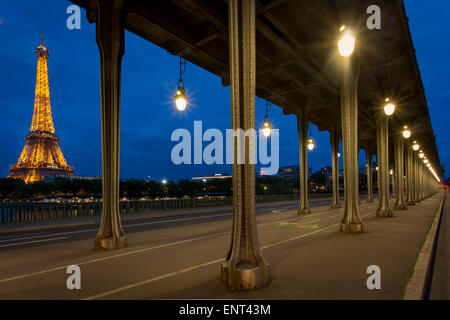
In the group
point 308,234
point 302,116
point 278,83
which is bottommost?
point 308,234

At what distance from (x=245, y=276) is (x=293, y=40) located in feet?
37.5

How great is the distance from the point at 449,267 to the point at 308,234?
4.71m

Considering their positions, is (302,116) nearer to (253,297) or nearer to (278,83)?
(278,83)

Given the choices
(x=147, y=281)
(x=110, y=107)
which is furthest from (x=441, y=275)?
(x=110, y=107)

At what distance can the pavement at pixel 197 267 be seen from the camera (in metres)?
4.36

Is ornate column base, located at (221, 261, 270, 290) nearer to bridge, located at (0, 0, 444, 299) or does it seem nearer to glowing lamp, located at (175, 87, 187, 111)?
bridge, located at (0, 0, 444, 299)

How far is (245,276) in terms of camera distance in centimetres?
446

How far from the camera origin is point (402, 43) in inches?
508

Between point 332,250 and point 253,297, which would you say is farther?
point 332,250

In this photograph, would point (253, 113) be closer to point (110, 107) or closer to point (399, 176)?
point (110, 107)

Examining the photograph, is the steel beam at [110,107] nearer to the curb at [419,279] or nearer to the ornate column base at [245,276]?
the ornate column base at [245,276]

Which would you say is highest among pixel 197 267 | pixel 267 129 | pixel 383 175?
pixel 267 129
